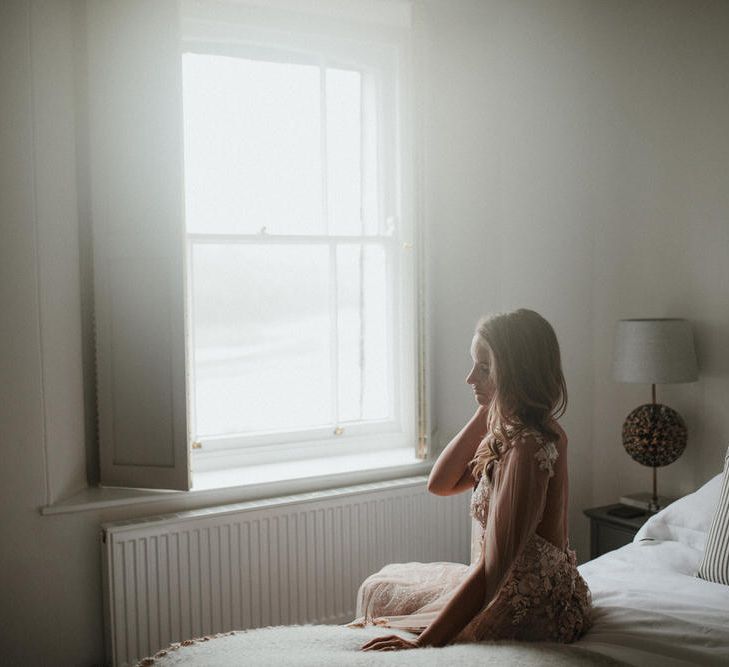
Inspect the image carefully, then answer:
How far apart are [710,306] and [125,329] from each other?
2.40 metres

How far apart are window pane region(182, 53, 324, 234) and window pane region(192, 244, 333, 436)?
5.6 inches

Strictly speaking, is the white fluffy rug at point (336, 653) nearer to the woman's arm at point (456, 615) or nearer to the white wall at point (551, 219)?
the woman's arm at point (456, 615)

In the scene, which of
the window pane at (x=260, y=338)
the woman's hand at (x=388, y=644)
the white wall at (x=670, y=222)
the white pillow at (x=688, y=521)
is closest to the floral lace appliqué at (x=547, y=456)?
the woman's hand at (x=388, y=644)

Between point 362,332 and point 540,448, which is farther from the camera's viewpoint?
point 362,332

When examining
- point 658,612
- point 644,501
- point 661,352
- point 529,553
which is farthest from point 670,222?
point 529,553

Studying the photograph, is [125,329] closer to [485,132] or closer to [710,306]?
[485,132]

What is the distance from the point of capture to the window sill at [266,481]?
2.96 m

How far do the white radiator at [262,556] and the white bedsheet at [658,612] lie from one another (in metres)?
1.01

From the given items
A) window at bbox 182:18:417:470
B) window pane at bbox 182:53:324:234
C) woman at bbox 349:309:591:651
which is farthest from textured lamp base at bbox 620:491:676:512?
window pane at bbox 182:53:324:234

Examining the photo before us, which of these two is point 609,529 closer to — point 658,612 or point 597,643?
point 658,612

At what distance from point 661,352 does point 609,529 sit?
815 millimetres

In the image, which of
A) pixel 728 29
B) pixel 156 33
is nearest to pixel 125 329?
pixel 156 33

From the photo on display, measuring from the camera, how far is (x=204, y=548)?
3020mm

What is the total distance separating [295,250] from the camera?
11.8 feet
